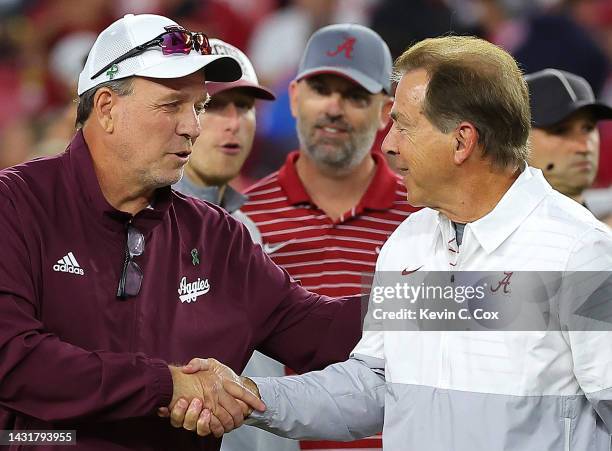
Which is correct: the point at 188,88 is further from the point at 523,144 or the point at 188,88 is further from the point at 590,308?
the point at 590,308

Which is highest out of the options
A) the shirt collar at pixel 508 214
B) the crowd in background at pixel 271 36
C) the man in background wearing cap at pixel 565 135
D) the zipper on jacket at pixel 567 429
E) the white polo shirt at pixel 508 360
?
the crowd in background at pixel 271 36

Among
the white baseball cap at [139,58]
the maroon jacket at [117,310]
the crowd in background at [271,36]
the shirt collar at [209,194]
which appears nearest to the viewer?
the maroon jacket at [117,310]

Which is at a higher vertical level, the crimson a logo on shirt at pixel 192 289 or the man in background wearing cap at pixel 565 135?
the man in background wearing cap at pixel 565 135

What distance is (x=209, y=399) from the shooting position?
289 centimetres

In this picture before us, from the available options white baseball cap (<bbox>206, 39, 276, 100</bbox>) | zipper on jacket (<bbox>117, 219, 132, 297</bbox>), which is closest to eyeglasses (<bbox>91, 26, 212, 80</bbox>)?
zipper on jacket (<bbox>117, 219, 132, 297</bbox>)

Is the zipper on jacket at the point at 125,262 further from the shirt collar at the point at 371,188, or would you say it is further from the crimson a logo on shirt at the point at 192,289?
the shirt collar at the point at 371,188

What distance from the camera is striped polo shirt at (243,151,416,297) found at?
3.84 meters

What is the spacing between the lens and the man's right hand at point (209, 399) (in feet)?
9.21

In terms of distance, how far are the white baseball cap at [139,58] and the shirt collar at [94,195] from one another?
19cm

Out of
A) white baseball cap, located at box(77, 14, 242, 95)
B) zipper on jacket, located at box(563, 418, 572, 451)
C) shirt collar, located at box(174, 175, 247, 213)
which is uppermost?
white baseball cap, located at box(77, 14, 242, 95)

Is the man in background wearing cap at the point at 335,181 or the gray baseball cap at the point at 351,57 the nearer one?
the man in background wearing cap at the point at 335,181

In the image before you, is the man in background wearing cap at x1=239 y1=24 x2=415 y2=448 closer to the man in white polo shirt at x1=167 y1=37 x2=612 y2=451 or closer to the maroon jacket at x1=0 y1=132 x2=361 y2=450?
the maroon jacket at x1=0 y1=132 x2=361 y2=450

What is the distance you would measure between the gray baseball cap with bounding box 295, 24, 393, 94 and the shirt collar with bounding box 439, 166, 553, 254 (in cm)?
146

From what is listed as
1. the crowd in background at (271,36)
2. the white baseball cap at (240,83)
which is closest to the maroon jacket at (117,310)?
Result: the white baseball cap at (240,83)
